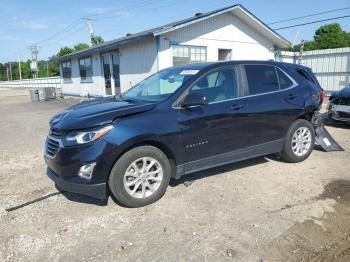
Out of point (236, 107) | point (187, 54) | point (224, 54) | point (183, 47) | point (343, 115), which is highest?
point (183, 47)

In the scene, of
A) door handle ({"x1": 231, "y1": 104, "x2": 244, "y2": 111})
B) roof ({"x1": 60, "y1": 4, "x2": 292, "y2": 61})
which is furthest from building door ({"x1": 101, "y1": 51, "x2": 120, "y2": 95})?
door handle ({"x1": 231, "y1": 104, "x2": 244, "y2": 111})

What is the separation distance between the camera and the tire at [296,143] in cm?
522

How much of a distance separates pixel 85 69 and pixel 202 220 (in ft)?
62.4

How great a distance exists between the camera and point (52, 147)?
3.80 meters

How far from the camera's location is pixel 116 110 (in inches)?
148

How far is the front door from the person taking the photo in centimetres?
404

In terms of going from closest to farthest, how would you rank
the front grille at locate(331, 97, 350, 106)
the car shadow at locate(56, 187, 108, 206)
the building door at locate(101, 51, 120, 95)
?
the car shadow at locate(56, 187, 108, 206) < the front grille at locate(331, 97, 350, 106) < the building door at locate(101, 51, 120, 95)

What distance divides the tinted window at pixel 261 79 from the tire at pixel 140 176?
188cm

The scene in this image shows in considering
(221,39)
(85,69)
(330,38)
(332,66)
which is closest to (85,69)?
(85,69)

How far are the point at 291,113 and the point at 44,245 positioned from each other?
4.15 m

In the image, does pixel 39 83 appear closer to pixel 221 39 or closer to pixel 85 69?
pixel 85 69

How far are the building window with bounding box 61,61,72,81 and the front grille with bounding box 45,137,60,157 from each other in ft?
70.3

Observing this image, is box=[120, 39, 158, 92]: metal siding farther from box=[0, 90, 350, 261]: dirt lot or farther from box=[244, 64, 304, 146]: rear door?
box=[0, 90, 350, 261]: dirt lot

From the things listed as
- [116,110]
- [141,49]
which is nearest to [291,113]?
[116,110]
